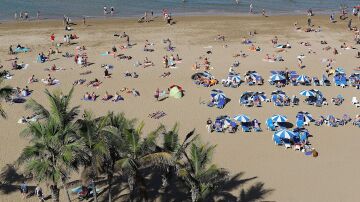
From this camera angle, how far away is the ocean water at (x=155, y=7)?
63.2 meters

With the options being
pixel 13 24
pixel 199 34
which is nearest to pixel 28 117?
pixel 199 34

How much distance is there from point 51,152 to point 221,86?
20472mm

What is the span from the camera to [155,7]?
6712cm

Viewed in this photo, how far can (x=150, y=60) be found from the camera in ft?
136

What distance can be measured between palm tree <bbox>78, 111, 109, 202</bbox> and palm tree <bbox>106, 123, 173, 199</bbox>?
591 mm

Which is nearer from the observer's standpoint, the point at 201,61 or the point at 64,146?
the point at 64,146

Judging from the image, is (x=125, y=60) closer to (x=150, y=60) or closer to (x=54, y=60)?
(x=150, y=60)

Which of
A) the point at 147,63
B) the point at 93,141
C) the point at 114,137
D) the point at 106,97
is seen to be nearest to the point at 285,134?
the point at 114,137

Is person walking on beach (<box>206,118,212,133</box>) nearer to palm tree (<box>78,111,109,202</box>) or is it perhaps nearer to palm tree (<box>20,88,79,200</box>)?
palm tree (<box>78,111,109,202</box>)

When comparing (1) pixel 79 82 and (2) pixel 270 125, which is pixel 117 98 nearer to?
(1) pixel 79 82

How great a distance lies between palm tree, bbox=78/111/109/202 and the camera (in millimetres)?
17297

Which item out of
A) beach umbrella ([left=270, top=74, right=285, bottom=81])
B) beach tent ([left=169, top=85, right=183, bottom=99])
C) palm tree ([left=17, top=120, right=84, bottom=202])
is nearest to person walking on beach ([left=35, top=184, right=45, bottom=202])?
palm tree ([left=17, top=120, right=84, bottom=202])

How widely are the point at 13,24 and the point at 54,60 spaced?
17697mm

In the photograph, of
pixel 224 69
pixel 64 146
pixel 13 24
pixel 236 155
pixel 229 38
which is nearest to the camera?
pixel 64 146
